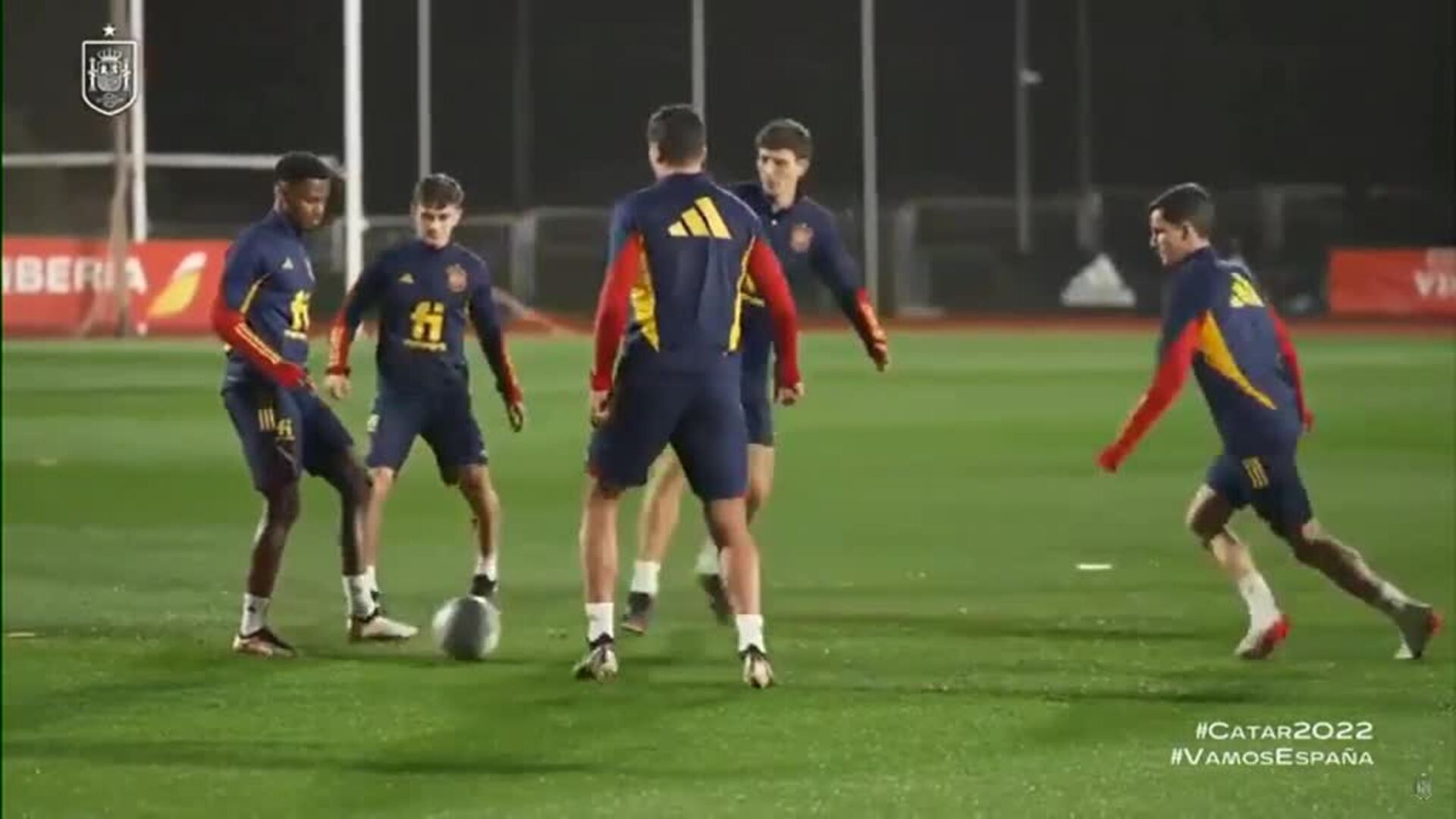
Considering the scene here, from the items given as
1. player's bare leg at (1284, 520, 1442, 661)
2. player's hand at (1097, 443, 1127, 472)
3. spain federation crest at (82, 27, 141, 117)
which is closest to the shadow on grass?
player's hand at (1097, 443, 1127, 472)

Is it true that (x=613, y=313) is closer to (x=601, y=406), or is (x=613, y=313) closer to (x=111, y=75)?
(x=601, y=406)

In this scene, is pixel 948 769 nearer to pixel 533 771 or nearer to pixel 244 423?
pixel 533 771

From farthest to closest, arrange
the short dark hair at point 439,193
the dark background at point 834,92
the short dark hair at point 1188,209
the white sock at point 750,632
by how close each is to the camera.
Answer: the dark background at point 834,92
the short dark hair at point 439,193
the short dark hair at point 1188,209
the white sock at point 750,632

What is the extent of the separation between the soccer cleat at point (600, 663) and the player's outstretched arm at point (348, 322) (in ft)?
5.68

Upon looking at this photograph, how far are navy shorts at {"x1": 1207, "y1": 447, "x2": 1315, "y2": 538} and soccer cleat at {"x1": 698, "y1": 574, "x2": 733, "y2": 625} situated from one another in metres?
2.07

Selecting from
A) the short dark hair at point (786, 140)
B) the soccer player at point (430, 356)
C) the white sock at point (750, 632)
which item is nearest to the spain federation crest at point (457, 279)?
the soccer player at point (430, 356)

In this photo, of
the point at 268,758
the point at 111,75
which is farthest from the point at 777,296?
the point at 111,75

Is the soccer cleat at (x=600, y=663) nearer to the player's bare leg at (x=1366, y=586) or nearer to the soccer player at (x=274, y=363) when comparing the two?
the soccer player at (x=274, y=363)

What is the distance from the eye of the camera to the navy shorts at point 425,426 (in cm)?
1024

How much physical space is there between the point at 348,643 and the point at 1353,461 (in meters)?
9.98

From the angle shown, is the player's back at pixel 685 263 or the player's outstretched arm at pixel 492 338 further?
the player's outstretched arm at pixel 492 338

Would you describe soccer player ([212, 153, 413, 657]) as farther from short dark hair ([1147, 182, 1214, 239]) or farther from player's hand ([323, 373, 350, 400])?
short dark hair ([1147, 182, 1214, 239])

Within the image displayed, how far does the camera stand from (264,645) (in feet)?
30.7

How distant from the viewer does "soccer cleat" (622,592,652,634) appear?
32.8 ft
